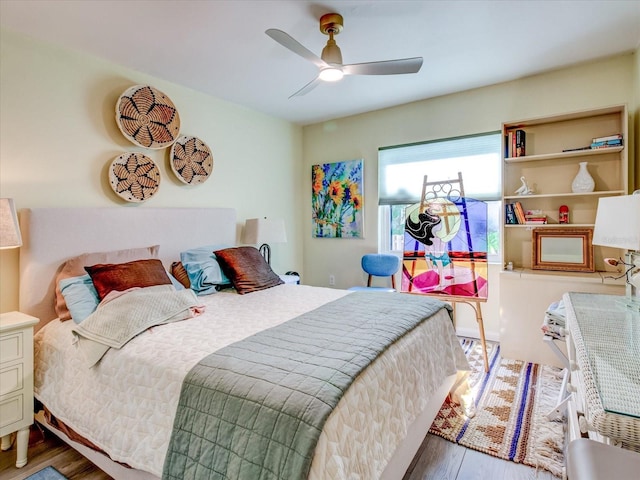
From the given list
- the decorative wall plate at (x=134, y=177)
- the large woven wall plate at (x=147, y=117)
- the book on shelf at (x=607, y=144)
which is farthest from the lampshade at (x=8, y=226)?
the book on shelf at (x=607, y=144)

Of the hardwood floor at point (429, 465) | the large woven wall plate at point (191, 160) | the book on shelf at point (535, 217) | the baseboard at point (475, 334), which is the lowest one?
the hardwood floor at point (429, 465)

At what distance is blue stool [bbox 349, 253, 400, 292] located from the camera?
12.3 feet

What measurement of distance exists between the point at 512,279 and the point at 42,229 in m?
3.54


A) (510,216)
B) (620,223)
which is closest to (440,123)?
(510,216)

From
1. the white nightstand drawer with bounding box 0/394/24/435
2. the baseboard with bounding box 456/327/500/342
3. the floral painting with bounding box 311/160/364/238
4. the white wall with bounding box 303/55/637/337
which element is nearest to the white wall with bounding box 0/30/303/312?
the white nightstand drawer with bounding box 0/394/24/435

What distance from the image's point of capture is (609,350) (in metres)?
1.12

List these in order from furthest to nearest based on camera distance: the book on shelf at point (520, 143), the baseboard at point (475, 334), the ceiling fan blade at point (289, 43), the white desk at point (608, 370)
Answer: the baseboard at point (475, 334) < the book on shelf at point (520, 143) < the ceiling fan blade at point (289, 43) < the white desk at point (608, 370)

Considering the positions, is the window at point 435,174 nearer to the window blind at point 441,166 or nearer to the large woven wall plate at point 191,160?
the window blind at point 441,166

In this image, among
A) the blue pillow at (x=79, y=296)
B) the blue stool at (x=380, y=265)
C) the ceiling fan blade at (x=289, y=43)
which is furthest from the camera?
the blue stool at (x=380, y=265)

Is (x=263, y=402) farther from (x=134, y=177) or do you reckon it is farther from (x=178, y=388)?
(x=134, y=177)

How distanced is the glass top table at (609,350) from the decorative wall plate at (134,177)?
2.97 metres

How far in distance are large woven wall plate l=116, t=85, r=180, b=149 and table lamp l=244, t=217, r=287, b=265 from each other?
3.54 feet

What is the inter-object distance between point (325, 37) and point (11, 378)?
275 centimetres

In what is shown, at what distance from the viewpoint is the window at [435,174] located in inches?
136
